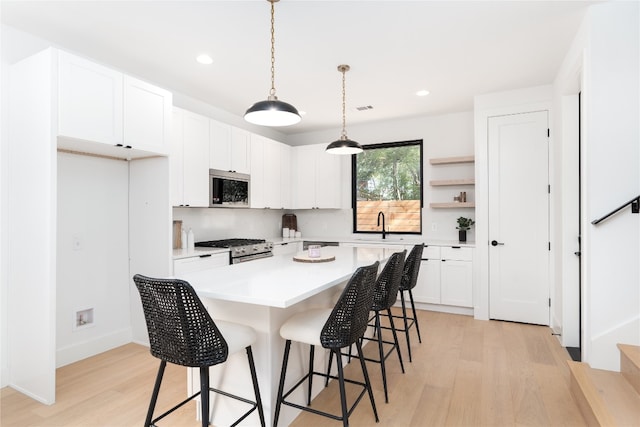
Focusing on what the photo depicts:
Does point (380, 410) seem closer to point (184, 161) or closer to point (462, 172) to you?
point (184, 161)

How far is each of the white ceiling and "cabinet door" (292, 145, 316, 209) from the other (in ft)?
5.01

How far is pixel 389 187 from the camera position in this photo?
550 centimetres

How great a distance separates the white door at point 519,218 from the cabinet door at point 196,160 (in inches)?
132

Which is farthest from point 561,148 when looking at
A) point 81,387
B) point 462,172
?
point 81,387

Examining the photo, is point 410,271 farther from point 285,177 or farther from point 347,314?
point 285,177

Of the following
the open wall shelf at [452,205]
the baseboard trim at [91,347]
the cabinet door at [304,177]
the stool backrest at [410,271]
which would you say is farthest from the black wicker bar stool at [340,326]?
the cabinet door at [304,177]

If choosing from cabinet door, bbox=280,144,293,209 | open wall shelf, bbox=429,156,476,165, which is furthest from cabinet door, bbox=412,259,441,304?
cabinet door, bbox=280,144,293,209

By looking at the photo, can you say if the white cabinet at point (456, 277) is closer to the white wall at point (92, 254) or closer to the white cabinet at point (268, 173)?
the white cabinet at point (268, 173)

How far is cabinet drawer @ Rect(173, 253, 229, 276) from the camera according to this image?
3.40 metres

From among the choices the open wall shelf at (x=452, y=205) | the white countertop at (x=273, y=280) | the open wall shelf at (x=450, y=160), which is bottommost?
the white countertop at (x=273, y=280)

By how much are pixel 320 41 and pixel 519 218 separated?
297cm

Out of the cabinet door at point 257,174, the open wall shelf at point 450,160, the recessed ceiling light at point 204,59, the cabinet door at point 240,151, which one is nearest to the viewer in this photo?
the recessed ceiling light at point 204,59

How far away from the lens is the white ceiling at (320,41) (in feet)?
8.07

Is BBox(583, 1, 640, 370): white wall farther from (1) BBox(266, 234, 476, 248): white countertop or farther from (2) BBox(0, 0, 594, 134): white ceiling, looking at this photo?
(1) BBox(266, 234, 476, 248): white countertop
